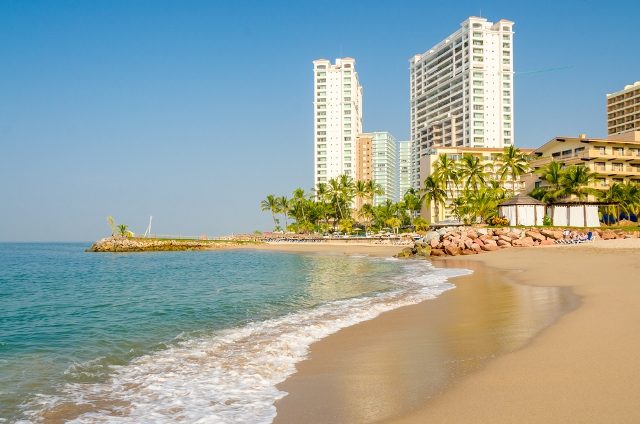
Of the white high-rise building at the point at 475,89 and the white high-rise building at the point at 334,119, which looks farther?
the white high-rise building at the point at 334,119

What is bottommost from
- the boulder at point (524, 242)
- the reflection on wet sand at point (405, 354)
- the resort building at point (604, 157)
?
the reflection on wet sand at point (405, 354)

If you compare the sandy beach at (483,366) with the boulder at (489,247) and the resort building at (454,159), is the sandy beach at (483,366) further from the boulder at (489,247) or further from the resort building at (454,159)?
the resort building at (454,159)

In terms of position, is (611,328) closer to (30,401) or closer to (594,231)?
(30,401)

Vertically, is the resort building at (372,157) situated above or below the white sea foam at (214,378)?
above

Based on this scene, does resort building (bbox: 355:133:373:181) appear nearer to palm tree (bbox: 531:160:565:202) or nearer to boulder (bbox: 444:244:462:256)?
palm tree (bbox: 531:160:565:202)

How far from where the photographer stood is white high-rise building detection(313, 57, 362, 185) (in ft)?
475

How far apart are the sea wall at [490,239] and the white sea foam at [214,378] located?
30.0 m

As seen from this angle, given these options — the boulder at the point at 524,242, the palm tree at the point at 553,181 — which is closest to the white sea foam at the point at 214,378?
the boulder at the point at 524,242

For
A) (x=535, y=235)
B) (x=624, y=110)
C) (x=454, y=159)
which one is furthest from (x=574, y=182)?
(x=624, y=110)

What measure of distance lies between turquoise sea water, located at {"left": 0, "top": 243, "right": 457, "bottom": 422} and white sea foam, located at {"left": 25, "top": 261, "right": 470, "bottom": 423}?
0.06 feet

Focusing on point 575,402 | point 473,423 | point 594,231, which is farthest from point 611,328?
point 594,231

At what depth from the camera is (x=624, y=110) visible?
133 metres

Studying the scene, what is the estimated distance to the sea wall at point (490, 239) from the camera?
133 feet

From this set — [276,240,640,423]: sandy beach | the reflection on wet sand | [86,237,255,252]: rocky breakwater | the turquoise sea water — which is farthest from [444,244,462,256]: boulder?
[86,237,255,252]: rocky breakwater
